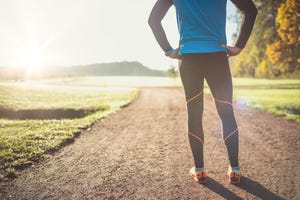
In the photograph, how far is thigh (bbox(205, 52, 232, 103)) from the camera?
259 centimetres

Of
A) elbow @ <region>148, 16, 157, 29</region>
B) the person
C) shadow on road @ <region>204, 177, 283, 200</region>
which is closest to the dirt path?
shadow on road @ <region>204, 177, 283, 200</region>

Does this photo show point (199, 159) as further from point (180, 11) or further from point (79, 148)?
point (79, 148)

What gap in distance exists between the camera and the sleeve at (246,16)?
2.60 m

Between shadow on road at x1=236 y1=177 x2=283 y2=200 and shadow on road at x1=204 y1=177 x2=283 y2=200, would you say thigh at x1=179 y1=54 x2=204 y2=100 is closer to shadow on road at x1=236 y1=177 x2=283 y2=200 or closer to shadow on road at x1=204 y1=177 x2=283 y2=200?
shadow on road at x1=204 y1=177 x2=283 y2=200

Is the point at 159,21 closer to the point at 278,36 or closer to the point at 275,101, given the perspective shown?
the point at 275,101

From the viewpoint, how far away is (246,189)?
2521 millimetres

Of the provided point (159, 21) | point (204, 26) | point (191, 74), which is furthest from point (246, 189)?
point (159, 21)

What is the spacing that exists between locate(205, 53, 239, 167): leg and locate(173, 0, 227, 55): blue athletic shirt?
153mm

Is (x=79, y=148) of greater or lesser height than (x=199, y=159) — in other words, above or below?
below

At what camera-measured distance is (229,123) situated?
270 cm

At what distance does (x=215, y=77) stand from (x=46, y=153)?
3179mm

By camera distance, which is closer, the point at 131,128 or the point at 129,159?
the point at 129,159

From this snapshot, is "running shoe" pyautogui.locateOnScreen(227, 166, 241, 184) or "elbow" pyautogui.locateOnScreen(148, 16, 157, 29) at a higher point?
"elbow" pyautogui.locateOnScreen(148, 16, 157, 29)

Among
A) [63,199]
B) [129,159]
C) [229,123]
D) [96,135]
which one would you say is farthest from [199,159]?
[96,135]
